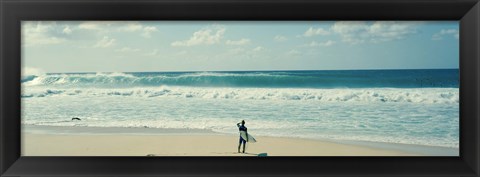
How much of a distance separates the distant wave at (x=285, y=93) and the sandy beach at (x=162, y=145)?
0.22 metres

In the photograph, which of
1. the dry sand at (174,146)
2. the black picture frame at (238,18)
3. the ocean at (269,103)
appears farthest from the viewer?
the ocean at (269,103)

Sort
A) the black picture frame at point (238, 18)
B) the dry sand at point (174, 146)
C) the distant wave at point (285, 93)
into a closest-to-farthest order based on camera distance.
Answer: the black picture frame at point (238, 18)
the dry sand at point (174, 146)
the distant wave at point (285, 93)

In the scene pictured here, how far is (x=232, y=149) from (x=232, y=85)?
0.66m

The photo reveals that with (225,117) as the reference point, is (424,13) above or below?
above

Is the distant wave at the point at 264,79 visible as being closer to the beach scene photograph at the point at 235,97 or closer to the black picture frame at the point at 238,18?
the beach scene photograph at the point at 235,97

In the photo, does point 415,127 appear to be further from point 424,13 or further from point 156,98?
point 156,98

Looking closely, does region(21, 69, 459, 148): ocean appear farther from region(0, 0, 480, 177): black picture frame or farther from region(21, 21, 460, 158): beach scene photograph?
region(0, 0, 480, 177): black picture frame

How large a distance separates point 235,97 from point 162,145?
67 cm

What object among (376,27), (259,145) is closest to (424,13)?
(376,27)

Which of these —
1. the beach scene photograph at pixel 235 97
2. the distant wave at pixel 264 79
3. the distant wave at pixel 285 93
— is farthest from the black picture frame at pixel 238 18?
the distant wave at pixel 264 79

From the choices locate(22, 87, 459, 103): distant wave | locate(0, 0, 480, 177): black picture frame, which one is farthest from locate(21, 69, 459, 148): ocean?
locate(0, 0, 480, 177): black picture frame

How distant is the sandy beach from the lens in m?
1.91

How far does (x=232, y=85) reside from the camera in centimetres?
256

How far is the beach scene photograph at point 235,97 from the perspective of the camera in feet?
6.42
